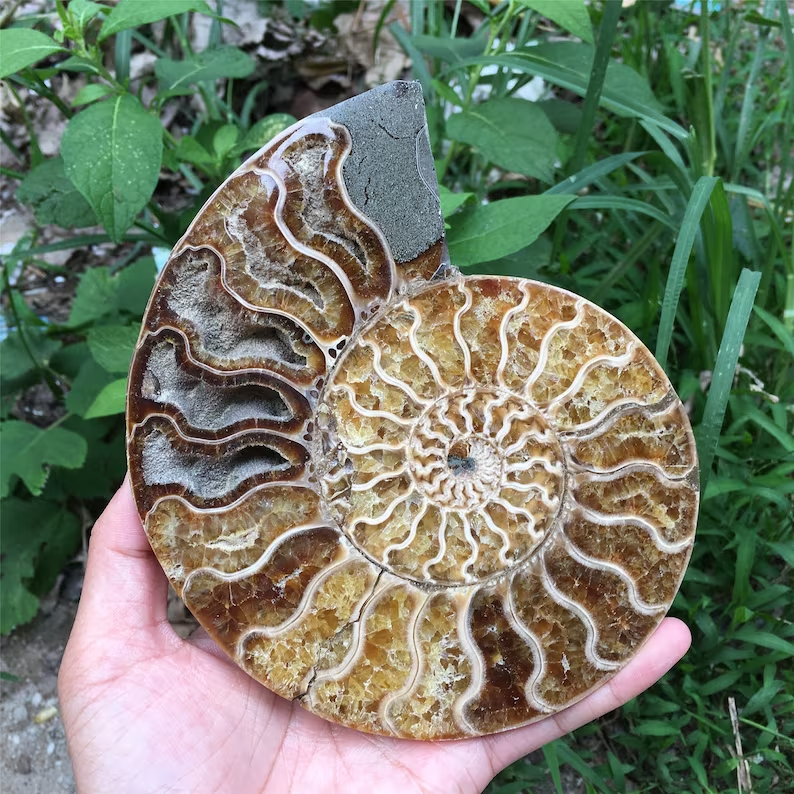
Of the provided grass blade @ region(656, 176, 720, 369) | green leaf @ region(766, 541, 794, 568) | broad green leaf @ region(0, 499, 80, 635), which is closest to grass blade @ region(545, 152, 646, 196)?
grass blade @ region(656, 176, 720, 369)

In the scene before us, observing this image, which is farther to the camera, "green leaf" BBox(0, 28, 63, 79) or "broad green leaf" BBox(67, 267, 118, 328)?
"broad green leaf" BBox(67, 267, 118, 328)

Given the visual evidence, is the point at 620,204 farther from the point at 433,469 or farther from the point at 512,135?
the point at 433,469

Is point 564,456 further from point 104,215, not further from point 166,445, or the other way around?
point 104,215

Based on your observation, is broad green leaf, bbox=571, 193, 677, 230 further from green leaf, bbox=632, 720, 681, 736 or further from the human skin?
green leaf, bbox=632, 720, 681, 736

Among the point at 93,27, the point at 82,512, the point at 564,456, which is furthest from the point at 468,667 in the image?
the point at 93,27

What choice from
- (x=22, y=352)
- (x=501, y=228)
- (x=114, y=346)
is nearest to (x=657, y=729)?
(x=501, y=228)

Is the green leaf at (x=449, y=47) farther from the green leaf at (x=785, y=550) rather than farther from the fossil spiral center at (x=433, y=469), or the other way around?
the green leaf at (x=785, y=550)

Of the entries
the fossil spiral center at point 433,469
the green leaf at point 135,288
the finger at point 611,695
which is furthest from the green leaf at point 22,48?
the finger at point 611,695
